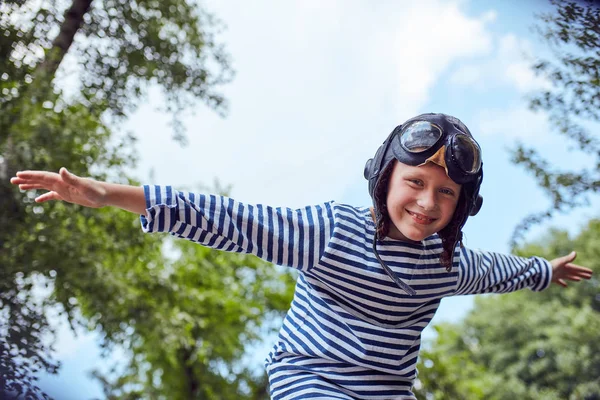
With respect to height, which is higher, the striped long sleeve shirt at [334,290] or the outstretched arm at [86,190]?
the outstretched arm at [86,190]

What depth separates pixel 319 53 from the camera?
7.48m

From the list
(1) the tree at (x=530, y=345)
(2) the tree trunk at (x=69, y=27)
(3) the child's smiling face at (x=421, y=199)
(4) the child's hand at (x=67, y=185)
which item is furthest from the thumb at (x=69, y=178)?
(1) the tree at (x=530, y=345)

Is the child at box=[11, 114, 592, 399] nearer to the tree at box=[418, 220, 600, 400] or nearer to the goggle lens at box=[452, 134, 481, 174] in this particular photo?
the goggle lens at box=[452, 134, 481, 174]

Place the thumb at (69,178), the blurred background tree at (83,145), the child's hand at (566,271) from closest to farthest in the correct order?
the thumb at (69,178)
the child's hand at (566,271)
the blurred background tree at (83,145)

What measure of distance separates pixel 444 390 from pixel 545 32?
15.8 ft

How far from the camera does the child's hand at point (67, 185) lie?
2.96 ft

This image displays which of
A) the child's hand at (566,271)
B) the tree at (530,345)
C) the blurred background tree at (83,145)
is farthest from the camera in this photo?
the tree at (530,345)

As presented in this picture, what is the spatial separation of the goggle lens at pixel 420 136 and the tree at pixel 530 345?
489cm

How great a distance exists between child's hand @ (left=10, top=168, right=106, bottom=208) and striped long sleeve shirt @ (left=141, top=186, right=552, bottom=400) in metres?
0.07

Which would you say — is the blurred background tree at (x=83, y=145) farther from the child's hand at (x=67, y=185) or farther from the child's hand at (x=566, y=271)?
the child's hand at (x=566, y=271)

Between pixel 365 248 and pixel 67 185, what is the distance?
1.42ft

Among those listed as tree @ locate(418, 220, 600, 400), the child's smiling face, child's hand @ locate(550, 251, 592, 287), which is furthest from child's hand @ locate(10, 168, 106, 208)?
tree @ locate(418, 220, 600, 400)

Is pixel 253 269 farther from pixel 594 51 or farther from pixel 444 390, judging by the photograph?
pixel 594 51

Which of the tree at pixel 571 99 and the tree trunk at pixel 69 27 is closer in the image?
the tree at pixel 571 99
